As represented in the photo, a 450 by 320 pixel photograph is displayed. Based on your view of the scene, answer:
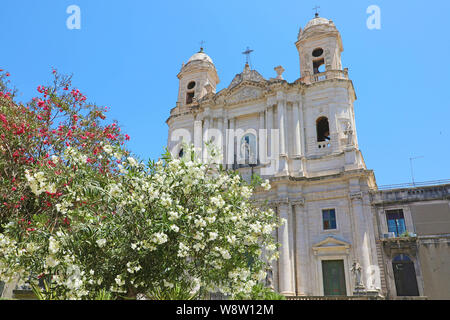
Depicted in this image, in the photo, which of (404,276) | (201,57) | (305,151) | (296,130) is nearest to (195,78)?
(201,57)

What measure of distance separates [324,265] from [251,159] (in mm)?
9935

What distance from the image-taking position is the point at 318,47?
28656 mm

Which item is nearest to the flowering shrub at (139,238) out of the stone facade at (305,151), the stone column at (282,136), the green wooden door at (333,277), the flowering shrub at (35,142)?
the flowering shrub at (35,142)

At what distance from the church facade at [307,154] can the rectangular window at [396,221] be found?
65 centimetres

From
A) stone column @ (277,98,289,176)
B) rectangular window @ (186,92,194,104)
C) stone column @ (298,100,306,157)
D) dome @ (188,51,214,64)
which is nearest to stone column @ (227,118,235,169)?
stone column @ (277,98,289,176)

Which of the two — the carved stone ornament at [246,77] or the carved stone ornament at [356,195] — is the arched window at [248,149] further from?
the carved stone ornament at [356,195]

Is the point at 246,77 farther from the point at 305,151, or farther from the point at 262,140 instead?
the point at 305,151

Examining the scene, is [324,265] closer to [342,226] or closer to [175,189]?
[342,226]

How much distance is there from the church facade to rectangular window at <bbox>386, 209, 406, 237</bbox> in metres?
0.65

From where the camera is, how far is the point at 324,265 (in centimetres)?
2131

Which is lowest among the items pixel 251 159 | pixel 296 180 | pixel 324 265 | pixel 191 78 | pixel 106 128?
pixel 324 265

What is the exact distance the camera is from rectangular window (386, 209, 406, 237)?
65.9 ft
